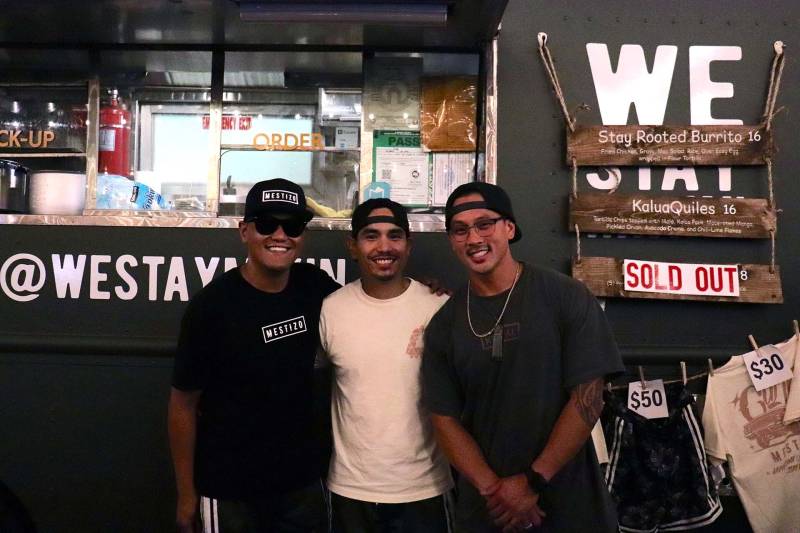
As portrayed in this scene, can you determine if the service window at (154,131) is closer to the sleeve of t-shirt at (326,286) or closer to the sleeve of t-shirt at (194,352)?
the sleeve of t-shirt at (326,286)

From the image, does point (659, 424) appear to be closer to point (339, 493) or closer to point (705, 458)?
point (705, 458)

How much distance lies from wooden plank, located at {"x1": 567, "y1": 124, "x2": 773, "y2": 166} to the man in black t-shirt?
1.45 metres

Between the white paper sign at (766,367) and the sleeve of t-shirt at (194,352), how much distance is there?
2257 millimetres

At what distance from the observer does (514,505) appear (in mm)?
2266

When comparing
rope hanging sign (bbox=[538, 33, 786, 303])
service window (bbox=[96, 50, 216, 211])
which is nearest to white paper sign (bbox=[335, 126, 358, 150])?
service window (bbox=[96, 50, 216, 211])

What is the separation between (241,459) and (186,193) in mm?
1960

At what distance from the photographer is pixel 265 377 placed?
101 inches

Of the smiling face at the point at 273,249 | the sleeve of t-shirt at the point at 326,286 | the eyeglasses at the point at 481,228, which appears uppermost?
the eyeglasses at the point at 481,228

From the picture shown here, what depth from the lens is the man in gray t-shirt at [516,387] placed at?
7.57 ft

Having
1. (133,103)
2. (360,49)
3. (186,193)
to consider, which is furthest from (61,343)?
(360,49)

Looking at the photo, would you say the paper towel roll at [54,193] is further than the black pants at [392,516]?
Yes

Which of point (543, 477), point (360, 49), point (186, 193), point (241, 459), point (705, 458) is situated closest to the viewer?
point (543, 477)

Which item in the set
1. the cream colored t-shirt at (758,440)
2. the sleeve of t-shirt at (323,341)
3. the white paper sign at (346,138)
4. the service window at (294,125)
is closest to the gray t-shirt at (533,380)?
the sleeve of t-shirt at (323,341)

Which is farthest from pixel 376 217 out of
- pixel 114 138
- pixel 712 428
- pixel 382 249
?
pixel 114 138
